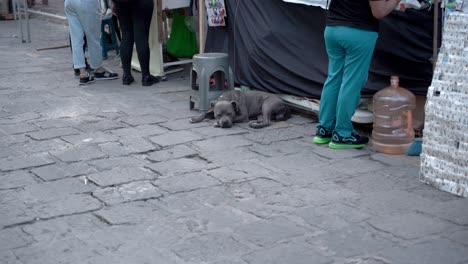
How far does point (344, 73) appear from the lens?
5.66 meters

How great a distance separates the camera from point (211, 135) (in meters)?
6.34

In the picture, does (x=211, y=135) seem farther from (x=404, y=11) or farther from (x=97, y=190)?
(x=404, y=11)

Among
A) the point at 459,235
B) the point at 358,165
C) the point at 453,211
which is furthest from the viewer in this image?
the point at 358,165

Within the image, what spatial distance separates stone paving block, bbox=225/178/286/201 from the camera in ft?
15.8

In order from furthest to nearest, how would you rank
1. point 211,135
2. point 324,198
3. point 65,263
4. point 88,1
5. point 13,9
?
point 13,9, point 88,1, point 211,135, point 324,198, point 65,263

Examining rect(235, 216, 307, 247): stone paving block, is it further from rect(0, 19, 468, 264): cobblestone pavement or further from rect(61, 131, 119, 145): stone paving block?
rect(61, 131, 119, 145): stone paving block

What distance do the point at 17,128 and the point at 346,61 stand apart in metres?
3.21

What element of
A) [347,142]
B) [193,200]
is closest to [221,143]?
[347,142]

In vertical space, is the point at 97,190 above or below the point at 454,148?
below

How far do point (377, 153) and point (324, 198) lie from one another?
116 cm

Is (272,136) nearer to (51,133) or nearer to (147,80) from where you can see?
(51,133)

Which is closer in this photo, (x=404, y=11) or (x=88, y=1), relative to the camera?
(x=404, y=11)

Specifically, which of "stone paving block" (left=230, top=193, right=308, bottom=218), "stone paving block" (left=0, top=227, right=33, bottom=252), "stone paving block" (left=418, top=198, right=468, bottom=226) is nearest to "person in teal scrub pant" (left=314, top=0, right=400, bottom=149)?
"stone paving block" (left=230, top=193, right=308, bottom=218)

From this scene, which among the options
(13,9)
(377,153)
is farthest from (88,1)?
→ (13,9)
